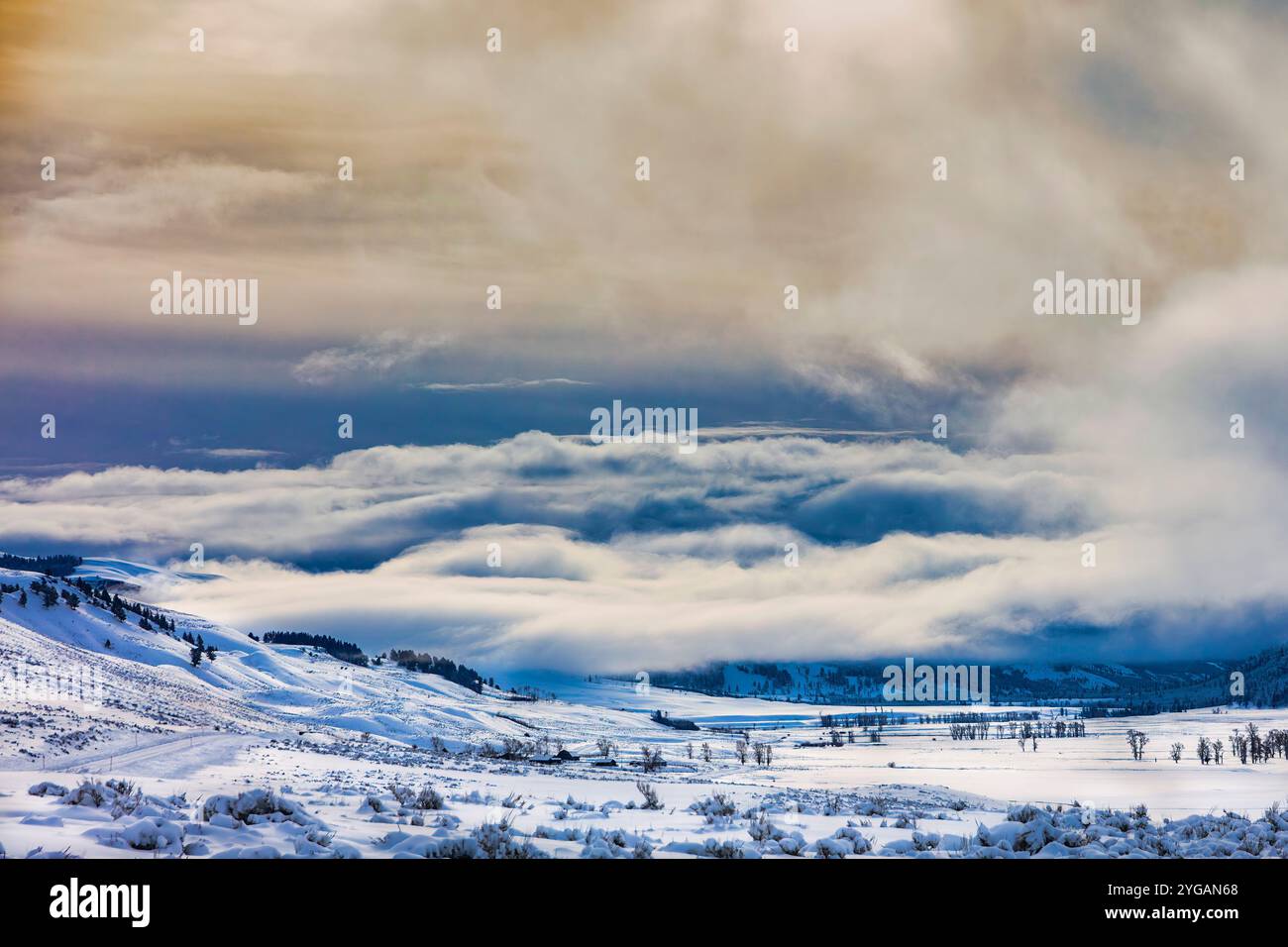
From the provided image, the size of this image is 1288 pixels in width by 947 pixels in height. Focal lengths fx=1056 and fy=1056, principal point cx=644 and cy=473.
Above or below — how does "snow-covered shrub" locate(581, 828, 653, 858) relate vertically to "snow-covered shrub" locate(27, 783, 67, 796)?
below

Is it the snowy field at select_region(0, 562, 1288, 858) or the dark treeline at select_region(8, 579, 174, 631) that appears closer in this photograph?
the snowy field at select_region(0, 562, 1288, 858)

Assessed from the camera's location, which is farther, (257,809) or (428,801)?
(428,801)

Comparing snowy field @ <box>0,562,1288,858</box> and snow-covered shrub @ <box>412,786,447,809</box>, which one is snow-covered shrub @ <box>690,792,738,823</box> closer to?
snowy field @ <box>0,562,1288,858</box>

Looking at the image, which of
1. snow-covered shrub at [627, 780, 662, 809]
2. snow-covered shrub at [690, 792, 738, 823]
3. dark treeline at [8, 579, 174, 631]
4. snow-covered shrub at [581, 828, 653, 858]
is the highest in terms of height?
dark treeline at [8, 579, 174, 631]

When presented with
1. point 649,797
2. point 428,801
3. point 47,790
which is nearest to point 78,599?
point 649,797

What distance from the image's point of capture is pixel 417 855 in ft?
44.0

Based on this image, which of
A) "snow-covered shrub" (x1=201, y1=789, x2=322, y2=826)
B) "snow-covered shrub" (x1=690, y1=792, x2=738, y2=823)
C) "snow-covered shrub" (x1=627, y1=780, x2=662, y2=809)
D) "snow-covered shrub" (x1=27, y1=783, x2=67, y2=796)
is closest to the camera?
"snow-covered shrub" (x1=201, y1=789, x2=322, y2=826)

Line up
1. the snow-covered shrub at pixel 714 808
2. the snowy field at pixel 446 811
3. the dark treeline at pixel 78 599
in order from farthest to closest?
the dark treeline at pixel 78 599, the snow-covered shrub at pixel 714 808, the snowy field at pixel 446 811

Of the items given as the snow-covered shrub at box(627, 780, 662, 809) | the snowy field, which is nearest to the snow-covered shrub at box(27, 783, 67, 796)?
the snowy field

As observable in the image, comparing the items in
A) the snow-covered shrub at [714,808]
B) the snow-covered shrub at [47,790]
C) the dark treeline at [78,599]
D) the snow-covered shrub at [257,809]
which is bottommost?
the snow-covered shrub at [714,808]

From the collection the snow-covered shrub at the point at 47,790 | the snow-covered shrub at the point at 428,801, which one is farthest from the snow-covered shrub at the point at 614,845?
the snow-covered shrub at the point at 47,790

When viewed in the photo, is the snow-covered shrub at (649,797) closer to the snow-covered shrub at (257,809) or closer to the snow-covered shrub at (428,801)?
the snow-covered shrub at (428,801)

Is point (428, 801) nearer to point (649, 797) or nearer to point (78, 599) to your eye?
point (649, 797)
